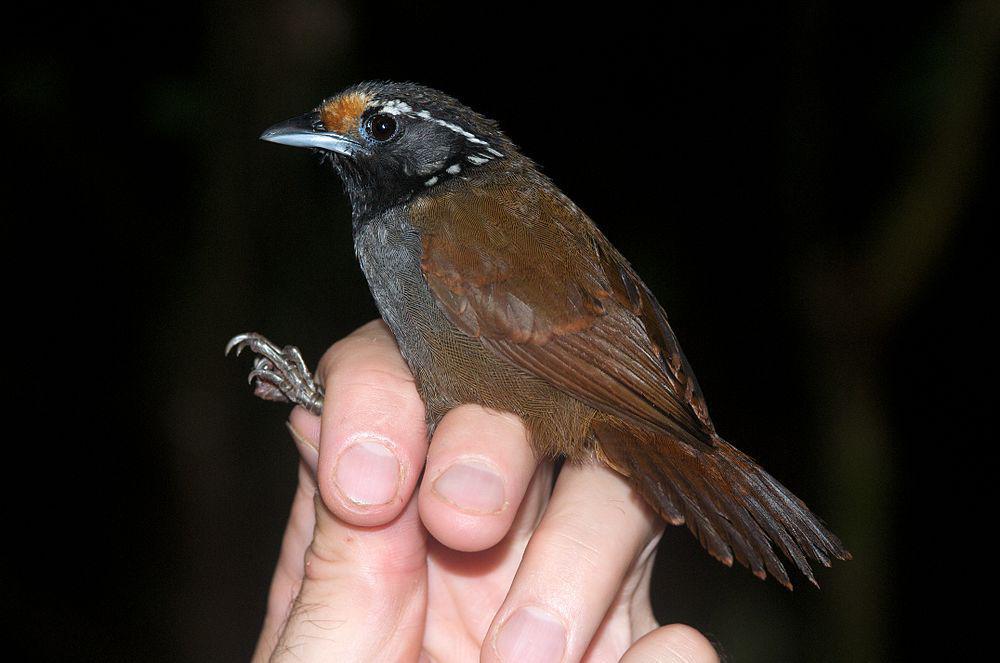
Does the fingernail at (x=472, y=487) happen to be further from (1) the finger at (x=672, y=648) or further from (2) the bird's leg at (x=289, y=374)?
(2) the bird's leg at (x=289, y=374)

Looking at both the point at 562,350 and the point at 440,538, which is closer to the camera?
the point at 440,538

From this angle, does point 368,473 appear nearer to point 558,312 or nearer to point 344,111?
point 558,312

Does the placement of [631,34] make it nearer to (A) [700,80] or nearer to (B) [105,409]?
(A) [700,80]

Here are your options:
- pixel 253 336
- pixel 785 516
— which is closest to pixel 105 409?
pixel 253 336

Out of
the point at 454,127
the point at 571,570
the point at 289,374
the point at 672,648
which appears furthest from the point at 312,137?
the point at 672,648

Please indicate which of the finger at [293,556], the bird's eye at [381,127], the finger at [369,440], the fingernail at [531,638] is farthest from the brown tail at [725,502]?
the bird's eye at [381,127]
